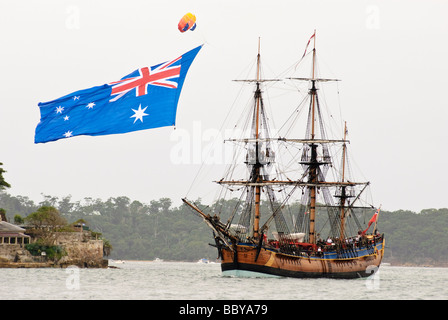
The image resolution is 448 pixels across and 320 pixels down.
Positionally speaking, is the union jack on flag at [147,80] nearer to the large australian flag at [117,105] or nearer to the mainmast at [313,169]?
the large australian flag at [117,105]

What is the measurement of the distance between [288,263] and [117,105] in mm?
40075

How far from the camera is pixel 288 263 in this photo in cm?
7900

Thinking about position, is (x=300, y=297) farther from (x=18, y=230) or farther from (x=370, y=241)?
(x=18, y=230)

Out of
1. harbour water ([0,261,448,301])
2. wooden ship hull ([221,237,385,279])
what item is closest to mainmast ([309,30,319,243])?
wooden ship hull ([221,237,385,279])

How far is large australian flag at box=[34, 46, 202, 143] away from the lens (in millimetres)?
41438

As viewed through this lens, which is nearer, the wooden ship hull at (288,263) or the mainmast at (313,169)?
the wooden ship hull at (288,263)

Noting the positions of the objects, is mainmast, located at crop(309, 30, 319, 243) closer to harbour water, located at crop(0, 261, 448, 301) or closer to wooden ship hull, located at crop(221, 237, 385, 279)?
wooden ship hull, located at crop(221, 237, 385, 279)

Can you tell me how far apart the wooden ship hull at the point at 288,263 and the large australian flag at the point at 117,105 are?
1457 inches

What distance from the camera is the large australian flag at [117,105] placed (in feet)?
136

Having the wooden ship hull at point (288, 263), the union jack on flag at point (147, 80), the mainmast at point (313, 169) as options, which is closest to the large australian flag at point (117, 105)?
the union jack on flag at point (147, 80)

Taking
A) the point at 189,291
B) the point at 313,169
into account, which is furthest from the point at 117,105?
the point at 313,169

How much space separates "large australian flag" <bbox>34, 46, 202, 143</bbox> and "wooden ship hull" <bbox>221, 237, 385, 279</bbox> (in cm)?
3701

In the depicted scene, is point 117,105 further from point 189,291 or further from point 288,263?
point 288,263
